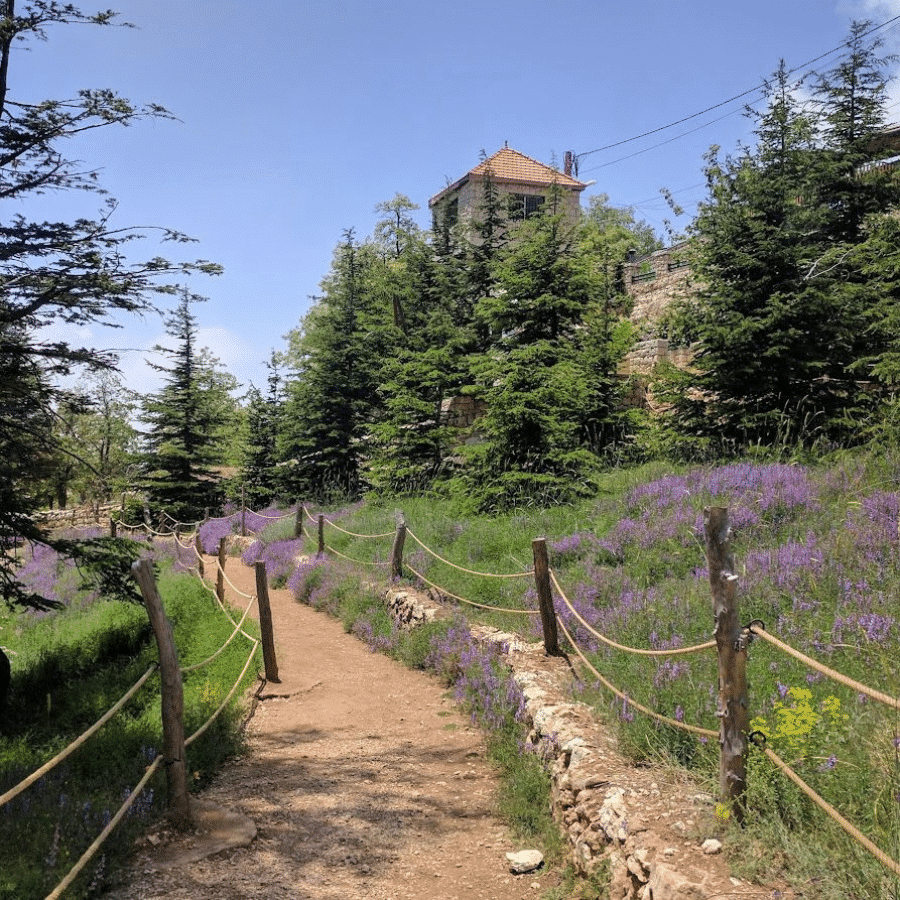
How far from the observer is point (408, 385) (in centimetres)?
1941

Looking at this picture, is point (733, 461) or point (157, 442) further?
point (157, 442)

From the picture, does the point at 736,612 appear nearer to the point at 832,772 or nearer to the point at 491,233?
the point at 832,772

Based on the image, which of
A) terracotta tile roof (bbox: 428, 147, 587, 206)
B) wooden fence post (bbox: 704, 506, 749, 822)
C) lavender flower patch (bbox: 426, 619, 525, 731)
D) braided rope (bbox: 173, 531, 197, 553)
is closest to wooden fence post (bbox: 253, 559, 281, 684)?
lavender flower patch (bbox: 426, 619, 525, 731)

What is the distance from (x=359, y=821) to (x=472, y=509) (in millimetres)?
7727

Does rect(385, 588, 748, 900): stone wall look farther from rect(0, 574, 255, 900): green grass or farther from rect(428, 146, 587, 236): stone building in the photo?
rect(428, 146, 587, 236): stone building

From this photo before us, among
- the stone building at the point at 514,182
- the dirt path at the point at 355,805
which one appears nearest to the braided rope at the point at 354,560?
the dirt path at the point at 355,805

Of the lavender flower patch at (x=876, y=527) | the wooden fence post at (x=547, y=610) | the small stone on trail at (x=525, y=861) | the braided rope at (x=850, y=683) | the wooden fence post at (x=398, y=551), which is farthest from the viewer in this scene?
the wooden fence post at (x=398, y=551)

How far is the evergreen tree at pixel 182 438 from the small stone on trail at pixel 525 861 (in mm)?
24858

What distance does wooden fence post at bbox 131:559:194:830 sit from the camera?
4922 mm

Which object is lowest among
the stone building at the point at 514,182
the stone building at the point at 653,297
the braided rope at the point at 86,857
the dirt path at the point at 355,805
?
the dirt path at the point at 355,805

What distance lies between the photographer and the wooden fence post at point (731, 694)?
135 inches

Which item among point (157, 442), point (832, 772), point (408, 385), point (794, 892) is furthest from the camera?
point (157, 442)

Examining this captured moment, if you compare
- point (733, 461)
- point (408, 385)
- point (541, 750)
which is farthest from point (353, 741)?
point (408, 385)

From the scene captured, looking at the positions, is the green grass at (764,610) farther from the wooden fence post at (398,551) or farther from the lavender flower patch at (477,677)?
the lavender flower patch at (477,677)
